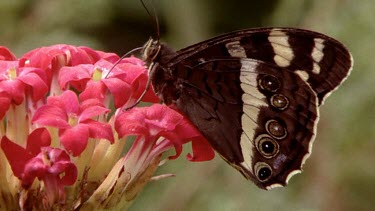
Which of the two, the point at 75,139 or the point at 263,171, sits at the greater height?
the point at 75,139

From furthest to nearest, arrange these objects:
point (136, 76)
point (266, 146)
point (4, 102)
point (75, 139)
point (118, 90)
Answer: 1. point (266, 146)
2. point (136, 76)
3. point (118, 90)
4. point (4, 102)
5. point (75, 139)

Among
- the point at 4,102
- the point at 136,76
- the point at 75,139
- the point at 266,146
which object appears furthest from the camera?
the point at 266,146

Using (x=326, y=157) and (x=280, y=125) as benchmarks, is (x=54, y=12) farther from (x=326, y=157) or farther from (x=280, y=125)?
(x=280, y=125)

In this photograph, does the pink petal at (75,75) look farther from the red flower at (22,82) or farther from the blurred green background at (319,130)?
the blurred green background at (319,130)

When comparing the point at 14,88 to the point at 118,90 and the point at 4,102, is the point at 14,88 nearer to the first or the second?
the point at 4,102

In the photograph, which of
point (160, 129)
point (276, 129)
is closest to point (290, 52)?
point (276, 129)

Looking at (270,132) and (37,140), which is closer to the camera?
(37,140)

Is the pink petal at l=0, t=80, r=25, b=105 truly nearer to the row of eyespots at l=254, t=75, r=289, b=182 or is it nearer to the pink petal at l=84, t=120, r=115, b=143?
the pink petal at l=84, t=120, r=115, b=143

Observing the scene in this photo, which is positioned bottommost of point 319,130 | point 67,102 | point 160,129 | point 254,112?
point 319,130
